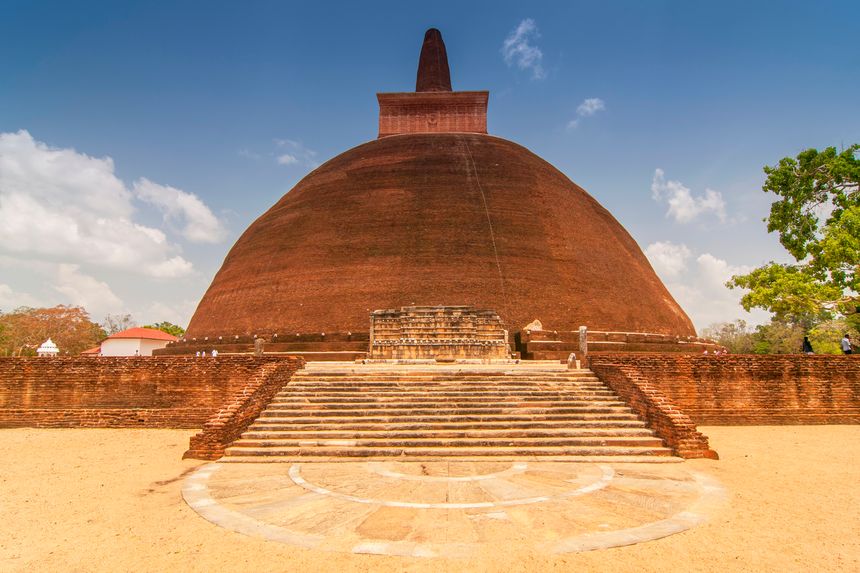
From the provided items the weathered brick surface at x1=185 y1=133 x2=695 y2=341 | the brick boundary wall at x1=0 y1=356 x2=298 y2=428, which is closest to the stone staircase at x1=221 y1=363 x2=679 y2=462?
the brick boundary wall at x1=0 y1=356 x2=298 y2=428

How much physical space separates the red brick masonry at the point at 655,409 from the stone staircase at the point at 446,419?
13cm

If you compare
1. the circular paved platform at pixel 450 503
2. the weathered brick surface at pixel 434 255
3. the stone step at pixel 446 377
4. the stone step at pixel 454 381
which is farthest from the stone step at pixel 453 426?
the weathered brick surface at pixel 434 255

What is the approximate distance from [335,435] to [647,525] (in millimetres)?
3997

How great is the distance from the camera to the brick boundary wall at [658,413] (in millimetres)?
6066

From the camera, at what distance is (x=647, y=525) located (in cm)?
368

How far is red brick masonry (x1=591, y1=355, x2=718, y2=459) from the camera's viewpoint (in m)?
6.07

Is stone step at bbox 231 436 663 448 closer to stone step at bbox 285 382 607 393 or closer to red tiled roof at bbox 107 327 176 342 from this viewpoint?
stone step at bbox 285 382 607 393

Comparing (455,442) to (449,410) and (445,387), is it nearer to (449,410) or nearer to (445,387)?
(449,410)

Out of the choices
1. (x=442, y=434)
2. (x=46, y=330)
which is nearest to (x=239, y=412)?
(x=442, y=434)

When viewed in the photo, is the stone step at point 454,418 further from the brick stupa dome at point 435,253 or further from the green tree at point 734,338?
the green tree at point 734,338

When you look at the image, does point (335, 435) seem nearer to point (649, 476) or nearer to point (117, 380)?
point (649, 476)

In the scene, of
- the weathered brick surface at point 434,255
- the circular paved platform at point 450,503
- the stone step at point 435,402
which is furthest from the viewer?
the weathered brick surface at point 434,255

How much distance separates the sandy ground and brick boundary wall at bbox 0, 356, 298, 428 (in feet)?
6.60

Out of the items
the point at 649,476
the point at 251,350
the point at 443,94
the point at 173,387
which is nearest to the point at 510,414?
the point at 649,476
